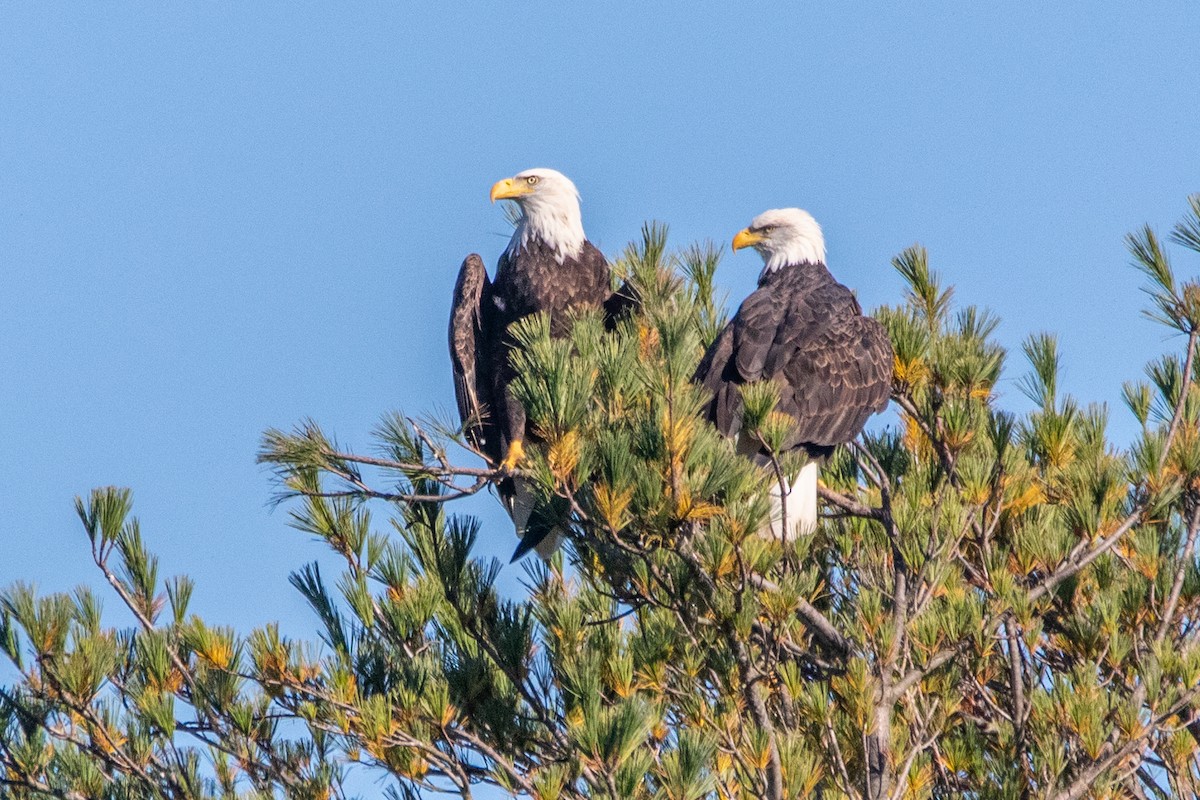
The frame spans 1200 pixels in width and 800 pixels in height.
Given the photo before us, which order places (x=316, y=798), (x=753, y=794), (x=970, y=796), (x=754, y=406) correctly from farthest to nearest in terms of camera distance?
(x=970, y=796), (x=316, y=798), (x=753, y=794), (x=754, y=406)

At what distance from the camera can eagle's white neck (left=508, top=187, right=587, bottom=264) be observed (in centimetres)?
665

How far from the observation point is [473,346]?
6.40 m

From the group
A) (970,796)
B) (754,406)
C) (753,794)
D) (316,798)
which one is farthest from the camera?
(970,796)

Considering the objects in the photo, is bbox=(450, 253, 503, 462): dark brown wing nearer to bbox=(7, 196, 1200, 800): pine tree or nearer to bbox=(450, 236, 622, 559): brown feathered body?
bbox=(450, 236, 622, 559): brown feathered body

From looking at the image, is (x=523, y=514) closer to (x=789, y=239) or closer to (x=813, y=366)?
(x=813, y=366)

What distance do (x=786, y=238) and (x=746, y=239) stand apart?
0.67 ft

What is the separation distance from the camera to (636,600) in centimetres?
A: 432

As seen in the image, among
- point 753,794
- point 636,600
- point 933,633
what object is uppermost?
point 636,600

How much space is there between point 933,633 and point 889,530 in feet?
1.56

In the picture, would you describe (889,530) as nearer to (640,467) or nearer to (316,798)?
(640,467)

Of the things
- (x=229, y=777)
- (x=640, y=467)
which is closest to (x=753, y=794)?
(x=640, y=467)

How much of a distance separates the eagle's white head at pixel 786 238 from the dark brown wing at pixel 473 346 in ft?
4.49

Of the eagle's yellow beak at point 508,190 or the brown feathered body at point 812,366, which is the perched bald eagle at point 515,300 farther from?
the brown feathered body at point 812,366

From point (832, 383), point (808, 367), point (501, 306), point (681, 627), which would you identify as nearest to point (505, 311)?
point (501, 306)
